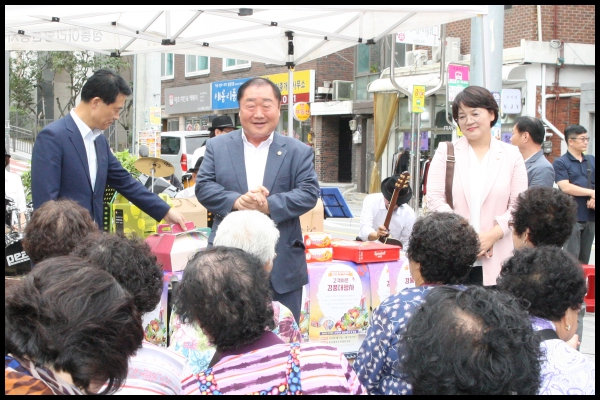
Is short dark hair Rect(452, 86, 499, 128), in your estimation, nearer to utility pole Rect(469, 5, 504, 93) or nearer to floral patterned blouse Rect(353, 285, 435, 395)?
floral patterned blouse Rect(353, 285, 435, 395)

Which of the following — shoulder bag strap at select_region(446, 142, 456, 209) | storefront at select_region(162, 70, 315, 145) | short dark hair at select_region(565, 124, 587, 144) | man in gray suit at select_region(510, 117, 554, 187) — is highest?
storefront at select_region(162, 70, 315, 145)

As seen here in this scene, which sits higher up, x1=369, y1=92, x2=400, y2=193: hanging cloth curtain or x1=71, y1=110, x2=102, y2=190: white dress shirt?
x1=369, y1=92, x2=400, y2=193: hanging cloth curtain

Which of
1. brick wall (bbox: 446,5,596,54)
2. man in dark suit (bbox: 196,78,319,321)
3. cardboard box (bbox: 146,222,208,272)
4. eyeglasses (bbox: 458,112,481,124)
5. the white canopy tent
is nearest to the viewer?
man in dark suit (bbox: 196,78,319,321)

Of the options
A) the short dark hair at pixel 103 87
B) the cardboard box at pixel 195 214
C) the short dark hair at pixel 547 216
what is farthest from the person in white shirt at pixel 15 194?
the short dark hair at pixel 547 216

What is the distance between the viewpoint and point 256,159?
11.7ft

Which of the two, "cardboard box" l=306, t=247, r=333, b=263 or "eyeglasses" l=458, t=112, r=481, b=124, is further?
"cardboard box" l=306, t=247, r=333, b=263

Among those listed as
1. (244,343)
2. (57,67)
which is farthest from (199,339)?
(57,67)

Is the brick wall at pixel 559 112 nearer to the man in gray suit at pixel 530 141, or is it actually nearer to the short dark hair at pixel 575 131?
the short dark hair at pixel 575 131

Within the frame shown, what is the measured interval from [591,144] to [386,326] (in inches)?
Answer: 601

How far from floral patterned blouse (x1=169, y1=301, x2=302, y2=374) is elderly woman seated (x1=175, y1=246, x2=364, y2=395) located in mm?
355

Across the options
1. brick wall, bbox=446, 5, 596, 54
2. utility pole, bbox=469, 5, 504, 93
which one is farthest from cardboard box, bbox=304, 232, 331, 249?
brick wall, bbox=446, 5, 596, 54

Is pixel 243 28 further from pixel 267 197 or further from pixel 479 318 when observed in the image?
pixel 479 318

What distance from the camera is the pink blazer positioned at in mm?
3732

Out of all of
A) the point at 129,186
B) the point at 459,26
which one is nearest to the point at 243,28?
the point at 129,186
